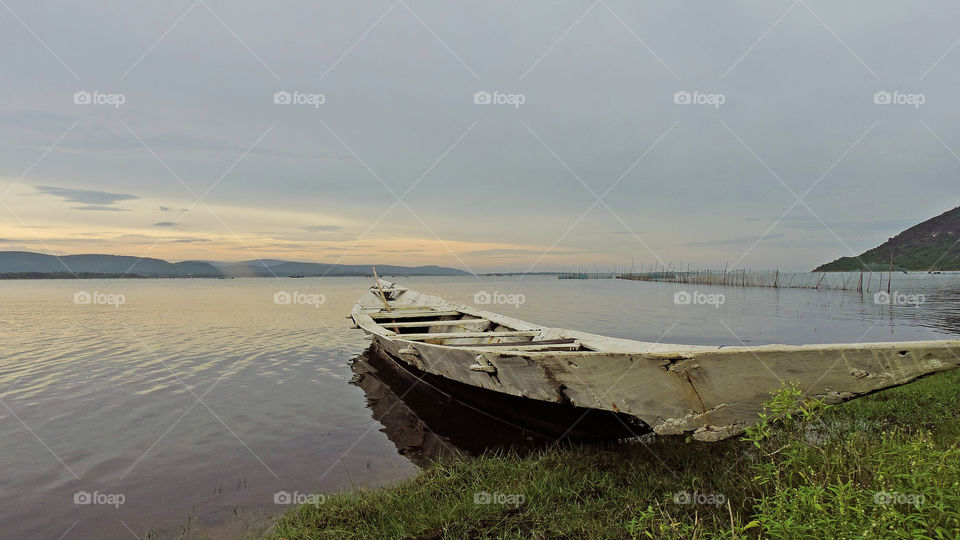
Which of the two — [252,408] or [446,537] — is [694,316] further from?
[446,537]

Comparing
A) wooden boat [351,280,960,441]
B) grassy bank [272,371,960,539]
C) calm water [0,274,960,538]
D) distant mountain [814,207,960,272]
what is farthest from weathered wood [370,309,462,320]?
distant mountain [814,207,960,272]

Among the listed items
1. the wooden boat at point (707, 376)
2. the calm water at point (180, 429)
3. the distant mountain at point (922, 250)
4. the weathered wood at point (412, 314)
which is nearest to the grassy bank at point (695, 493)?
the wooden boat at point (707, 376)

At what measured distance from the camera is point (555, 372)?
373 cm

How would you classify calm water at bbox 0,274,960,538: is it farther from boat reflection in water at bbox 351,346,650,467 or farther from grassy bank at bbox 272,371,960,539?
grassy bank at bbox 272,371,960,539

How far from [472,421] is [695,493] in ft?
11.5

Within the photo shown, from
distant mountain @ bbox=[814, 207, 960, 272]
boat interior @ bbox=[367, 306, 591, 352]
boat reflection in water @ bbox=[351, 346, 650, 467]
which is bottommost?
boat reflection in water @ bbox=[351, 346, 650, 467]

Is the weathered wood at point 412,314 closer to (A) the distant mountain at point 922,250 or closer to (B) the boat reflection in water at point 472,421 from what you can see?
(B) the boat reflection in water at point 472,421

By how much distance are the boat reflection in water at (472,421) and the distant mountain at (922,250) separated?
A: 131 metres

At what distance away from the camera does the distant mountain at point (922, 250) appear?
338 ft

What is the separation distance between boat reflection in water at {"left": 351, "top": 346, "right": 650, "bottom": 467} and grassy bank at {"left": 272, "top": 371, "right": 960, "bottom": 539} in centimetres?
24

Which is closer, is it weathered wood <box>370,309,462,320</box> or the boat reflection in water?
the boat reflection in water

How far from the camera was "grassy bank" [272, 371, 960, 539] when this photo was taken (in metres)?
2.18

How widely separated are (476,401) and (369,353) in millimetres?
8004

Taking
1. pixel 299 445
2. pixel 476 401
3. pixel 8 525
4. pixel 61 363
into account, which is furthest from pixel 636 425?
pixel 61 363
